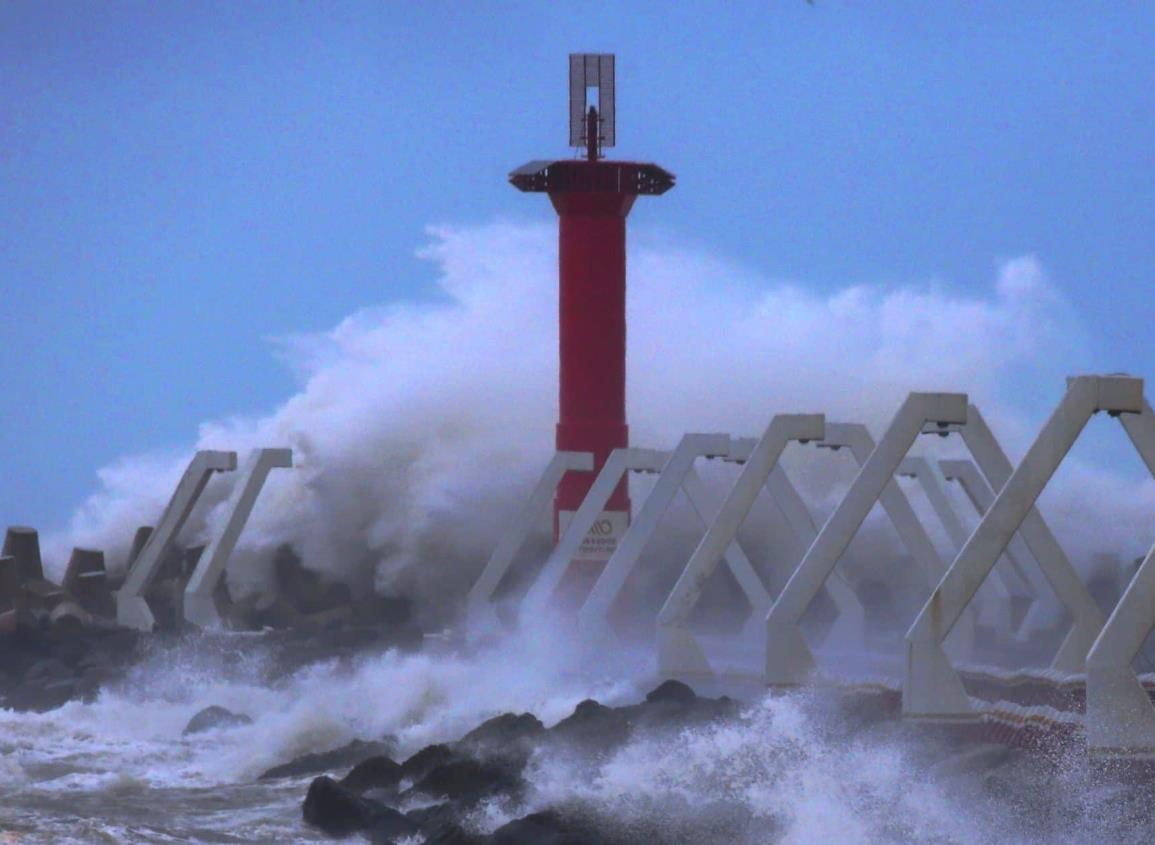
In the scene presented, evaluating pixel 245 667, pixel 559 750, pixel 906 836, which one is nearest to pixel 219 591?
pixel 245 667

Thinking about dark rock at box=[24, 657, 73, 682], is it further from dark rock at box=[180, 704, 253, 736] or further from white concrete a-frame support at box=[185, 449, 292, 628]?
dark rock at box=[180, 704, 253, 736]

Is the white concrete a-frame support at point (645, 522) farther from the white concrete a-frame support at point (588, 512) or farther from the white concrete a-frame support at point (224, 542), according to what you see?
the white concrete a-frame support at point (224, 542)

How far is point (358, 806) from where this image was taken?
720 inches

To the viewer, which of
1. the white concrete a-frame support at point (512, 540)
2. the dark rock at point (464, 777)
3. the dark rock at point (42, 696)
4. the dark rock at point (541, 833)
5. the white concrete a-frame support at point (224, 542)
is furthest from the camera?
the white concrete a-frame support at point (512, 540)

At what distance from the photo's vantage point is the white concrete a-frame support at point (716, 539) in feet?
71.1

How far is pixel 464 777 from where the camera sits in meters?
18.9

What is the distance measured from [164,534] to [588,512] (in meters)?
6.27

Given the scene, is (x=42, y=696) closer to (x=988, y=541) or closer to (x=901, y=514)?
(x=901, y=514)

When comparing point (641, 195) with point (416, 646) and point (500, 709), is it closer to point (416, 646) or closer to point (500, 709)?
point (416, 646)

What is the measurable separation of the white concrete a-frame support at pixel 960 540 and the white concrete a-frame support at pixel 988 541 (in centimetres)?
1041

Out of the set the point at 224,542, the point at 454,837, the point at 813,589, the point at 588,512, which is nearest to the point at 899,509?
the point at 813,589

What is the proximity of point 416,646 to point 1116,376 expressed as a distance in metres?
13.7

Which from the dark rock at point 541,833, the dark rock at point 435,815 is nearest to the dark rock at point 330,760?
the dark rock at point 435,815

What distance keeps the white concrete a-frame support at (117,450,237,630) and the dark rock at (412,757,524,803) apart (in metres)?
12.2
